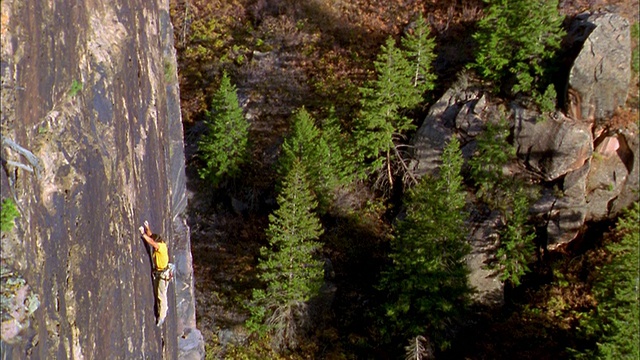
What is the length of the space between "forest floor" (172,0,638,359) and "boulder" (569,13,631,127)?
1454 mm

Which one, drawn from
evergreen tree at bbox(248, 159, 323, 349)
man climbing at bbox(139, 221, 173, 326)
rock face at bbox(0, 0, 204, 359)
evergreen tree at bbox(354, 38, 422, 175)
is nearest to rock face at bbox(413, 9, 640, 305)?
evergreen tree at bbox(354, 38, 422, 175)

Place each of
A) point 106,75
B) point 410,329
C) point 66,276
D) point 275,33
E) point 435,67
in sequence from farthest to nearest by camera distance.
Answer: point 275,33
point 435,67
point 410,329
point 106,75
point 66,276

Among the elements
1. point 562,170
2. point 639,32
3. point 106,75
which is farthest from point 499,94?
point 106,75

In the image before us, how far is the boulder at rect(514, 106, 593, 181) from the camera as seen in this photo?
26.6m

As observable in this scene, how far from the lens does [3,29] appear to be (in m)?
5.76

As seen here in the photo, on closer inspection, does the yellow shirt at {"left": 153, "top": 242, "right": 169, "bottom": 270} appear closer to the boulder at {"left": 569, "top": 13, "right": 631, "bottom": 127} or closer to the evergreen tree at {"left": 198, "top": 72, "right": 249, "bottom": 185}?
the evergreen tree at {"left": 198, "top": 72, "right": 249, "bottom": 185}

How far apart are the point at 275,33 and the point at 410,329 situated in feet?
67.7

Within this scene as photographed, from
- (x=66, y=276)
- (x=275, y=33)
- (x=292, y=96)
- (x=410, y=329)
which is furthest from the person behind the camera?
(x=275, y=33)

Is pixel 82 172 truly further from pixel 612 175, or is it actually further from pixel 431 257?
pixel 612 175

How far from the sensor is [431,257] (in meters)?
23.1

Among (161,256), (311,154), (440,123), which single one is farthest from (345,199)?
(161,256)

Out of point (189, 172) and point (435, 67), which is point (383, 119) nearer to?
point (435, 67)

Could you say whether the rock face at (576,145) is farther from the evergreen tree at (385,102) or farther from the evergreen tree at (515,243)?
the evergreen tree at (385,102)

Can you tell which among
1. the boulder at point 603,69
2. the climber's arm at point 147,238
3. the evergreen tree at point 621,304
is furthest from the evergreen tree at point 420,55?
the climber's arm at point 147,238
